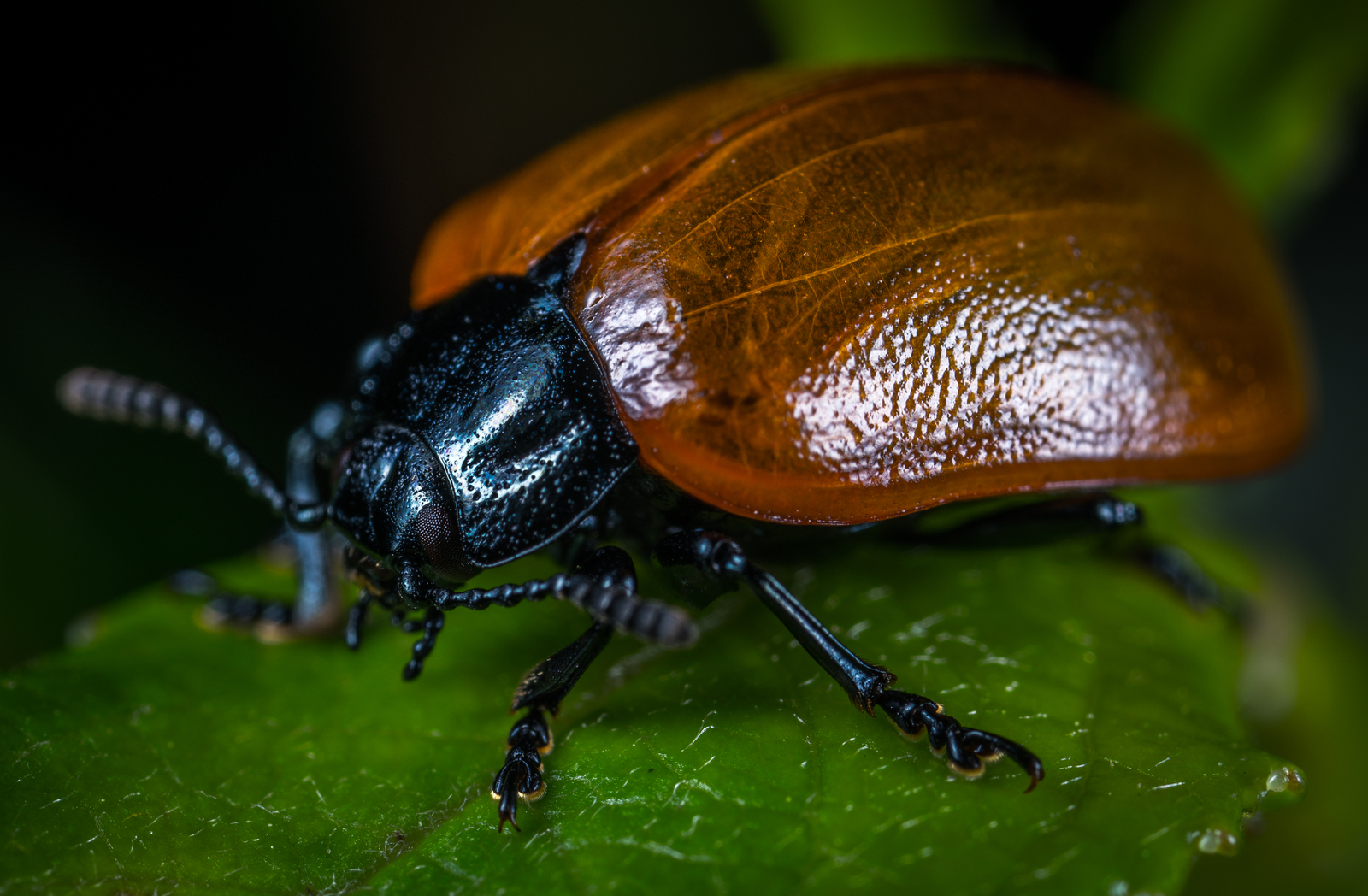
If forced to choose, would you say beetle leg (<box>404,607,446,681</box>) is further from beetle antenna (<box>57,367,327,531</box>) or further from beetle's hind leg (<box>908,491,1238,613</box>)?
beetle's hind leg (<box>908,491,1238,613</box>)

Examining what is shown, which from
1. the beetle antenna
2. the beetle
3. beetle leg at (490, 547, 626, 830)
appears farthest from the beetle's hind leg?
the beetle antenna

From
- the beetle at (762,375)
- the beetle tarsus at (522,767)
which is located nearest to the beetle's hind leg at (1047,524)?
the beetle at (762,375)

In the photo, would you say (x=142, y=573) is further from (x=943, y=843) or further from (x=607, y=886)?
(x=943, y=843)

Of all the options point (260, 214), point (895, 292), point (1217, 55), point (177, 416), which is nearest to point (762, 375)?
point (895, 292)

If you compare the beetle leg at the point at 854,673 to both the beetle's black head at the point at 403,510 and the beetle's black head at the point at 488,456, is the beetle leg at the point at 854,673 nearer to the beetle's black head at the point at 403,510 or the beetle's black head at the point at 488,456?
the beetle's black head at the point at 488,456

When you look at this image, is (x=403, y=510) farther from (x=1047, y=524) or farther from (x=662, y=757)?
(x=1047, y=524)

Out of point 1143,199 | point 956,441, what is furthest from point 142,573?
point 1143,199

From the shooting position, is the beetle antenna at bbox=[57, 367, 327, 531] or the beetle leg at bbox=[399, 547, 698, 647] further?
the beetle antenna at bbox=[57, 367, 327, 531]
